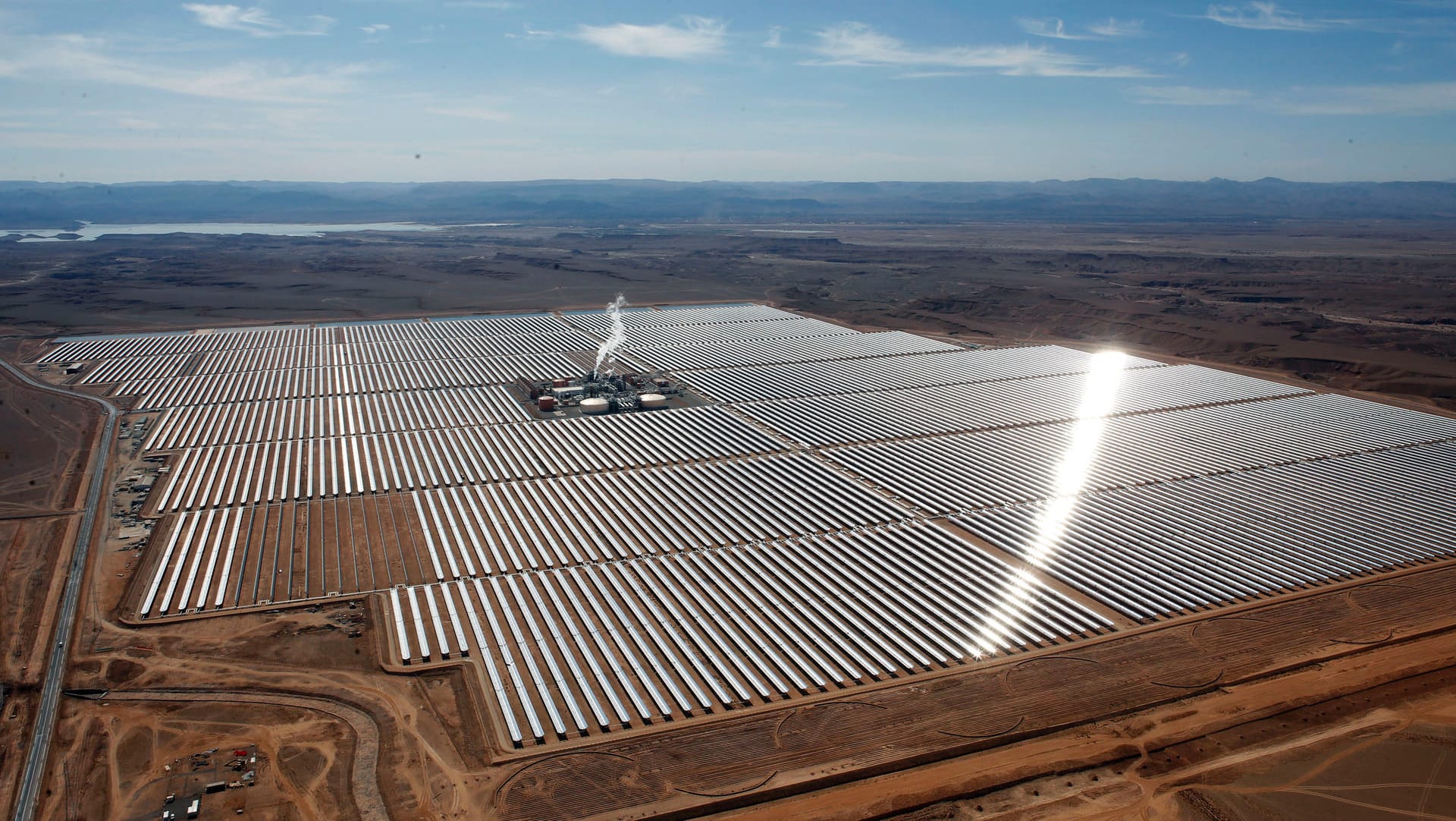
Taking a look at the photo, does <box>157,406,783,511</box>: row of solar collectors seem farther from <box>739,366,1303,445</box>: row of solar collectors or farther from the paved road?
<box>739,366,1303,445</box>: row of solar collectors

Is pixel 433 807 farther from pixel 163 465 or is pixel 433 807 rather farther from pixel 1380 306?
pixel 1380 306

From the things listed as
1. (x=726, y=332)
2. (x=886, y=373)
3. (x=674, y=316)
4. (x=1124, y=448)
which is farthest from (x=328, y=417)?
(x=674, y=316)

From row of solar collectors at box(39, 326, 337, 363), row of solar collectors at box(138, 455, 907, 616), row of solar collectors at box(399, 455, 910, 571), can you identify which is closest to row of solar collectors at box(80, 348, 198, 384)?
row of solar collectors at box(39, 326, 337, 363)

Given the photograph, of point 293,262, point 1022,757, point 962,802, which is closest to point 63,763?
point 962,802

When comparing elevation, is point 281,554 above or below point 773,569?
above

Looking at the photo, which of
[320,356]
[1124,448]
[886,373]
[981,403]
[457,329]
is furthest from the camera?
[457,329]

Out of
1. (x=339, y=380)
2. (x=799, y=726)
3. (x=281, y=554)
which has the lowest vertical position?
(x=799, y=726)

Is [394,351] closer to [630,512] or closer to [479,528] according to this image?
[479,528]
